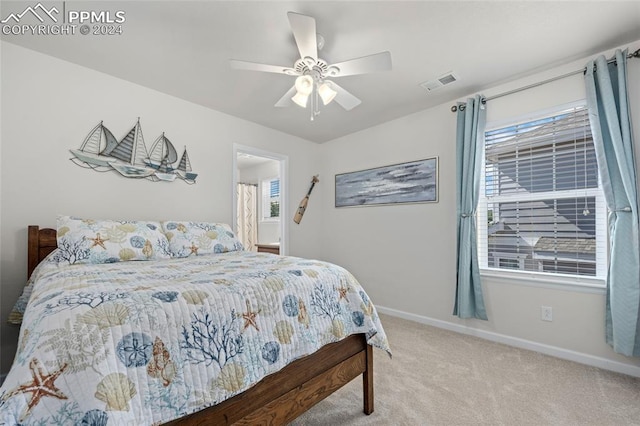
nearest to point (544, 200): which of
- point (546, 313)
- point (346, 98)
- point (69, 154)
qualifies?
point (546, 313)

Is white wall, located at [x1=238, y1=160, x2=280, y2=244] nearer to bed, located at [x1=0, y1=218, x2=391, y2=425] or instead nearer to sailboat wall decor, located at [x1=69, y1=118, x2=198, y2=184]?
sailboat wall decor, located at [x1=69, y1=118, x2=198, y2=184]

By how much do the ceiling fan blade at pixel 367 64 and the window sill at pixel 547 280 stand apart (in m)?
2.13

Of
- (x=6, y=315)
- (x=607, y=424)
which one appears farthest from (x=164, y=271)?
(x=607, y=424)

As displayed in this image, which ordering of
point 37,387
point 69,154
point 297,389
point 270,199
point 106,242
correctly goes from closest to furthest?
1. point 37,387
2. point 297,389
3. point 106,242
4. point 69,154
5. point 270,199

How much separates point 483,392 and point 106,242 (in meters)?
2.70

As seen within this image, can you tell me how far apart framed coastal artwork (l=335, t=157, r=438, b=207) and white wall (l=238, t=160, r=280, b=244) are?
5.56 ft

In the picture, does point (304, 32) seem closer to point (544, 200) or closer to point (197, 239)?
point (197, 239)

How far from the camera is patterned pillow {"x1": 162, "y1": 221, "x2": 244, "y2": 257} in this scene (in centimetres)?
226

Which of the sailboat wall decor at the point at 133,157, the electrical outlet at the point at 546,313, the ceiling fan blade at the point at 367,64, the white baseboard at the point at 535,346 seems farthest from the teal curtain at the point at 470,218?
the sailboat wall decor at the point at 133,157

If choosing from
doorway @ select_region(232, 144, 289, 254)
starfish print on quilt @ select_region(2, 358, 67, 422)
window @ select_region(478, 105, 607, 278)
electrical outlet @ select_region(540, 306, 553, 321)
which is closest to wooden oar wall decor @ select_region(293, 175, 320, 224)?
doorway @ select_region(232, 144, 289, 254)

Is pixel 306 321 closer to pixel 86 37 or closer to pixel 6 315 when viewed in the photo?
pixel 6 315

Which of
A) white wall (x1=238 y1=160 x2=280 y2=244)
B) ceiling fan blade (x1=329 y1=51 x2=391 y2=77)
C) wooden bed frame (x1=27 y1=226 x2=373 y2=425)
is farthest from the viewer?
white wall (x1=238 y1=160 x2=280 y2=244)

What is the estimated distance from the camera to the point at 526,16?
175 centimetres

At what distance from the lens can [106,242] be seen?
1.89 metres
